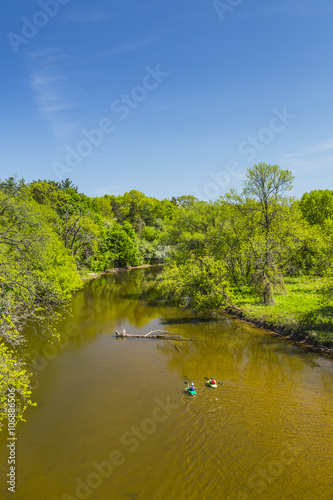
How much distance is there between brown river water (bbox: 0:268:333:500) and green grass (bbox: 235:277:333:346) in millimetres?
1440

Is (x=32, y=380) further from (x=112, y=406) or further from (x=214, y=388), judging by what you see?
(x=214, y=388)

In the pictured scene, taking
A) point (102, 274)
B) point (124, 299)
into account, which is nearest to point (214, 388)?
point (124, 299)

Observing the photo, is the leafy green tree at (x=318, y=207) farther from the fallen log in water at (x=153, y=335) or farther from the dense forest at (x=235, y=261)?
the fallen log in water at (x=153, y=335)

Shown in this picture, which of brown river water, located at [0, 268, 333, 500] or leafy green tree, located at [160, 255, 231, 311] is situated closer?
brown river water, located at [0, 268, 333, 500]

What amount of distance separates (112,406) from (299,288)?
2369cm

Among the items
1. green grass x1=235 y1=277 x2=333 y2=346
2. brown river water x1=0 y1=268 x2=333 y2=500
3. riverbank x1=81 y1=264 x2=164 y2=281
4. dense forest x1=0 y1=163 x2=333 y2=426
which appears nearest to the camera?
brown river water x1=0 y1=268 x2=333 y2=500

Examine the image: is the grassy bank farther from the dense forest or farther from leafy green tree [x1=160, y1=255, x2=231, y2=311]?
leafy green tree [x1=160, y1=255, x2=231, y2=311]

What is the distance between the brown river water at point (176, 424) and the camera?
32.4ft

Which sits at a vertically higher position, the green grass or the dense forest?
the dense forest

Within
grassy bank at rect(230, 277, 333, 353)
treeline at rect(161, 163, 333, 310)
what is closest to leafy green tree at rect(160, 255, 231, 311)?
treeline at rect(161, 163, 333, 310)

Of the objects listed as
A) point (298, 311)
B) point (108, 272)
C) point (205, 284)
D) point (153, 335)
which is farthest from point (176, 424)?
point (108, 272)

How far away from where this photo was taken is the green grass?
1988cm

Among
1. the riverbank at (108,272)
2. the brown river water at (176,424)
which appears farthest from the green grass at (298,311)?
the riverbank at (108,272)

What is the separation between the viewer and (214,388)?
15.5 metres
